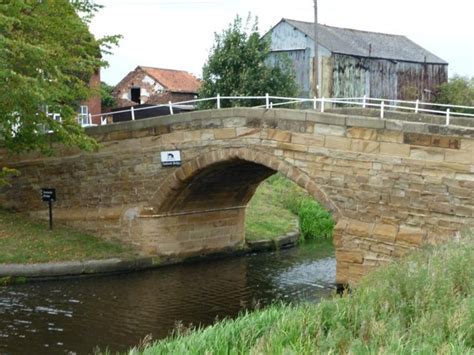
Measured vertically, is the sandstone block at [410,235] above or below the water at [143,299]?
above

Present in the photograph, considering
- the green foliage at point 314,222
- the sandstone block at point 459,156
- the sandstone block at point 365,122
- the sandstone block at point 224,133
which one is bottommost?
the green foliage at point 314,222

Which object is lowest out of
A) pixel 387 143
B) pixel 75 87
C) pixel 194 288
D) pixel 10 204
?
pixel 194 288

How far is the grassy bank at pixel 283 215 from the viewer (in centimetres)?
2558

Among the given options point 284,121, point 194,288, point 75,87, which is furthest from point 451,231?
point 75,87

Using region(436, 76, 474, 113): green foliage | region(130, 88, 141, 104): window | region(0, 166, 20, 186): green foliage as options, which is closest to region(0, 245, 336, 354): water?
region(0, 166, 20, 186): green foliage

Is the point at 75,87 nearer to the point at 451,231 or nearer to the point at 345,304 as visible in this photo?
the point at 451,231

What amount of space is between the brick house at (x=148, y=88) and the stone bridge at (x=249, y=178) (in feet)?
82.2

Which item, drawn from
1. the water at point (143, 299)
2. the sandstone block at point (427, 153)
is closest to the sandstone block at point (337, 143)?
the sandstone block at point (427, 153)

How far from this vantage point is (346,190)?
17.5 metres

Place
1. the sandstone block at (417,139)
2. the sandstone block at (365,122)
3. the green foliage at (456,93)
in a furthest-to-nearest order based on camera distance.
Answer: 1. the green foliage at (456,93)
2. the sandstone block at (365,122)
3. the sandstone block at (417,139)

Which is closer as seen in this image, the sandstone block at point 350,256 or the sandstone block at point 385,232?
the sandstone block at point 385,232

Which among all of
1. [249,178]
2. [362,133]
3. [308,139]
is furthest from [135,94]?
[362,133]

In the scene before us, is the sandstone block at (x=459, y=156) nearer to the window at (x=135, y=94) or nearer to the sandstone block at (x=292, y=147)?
the sandstone block at (x=292, y=147)

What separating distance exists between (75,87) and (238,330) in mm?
13640
